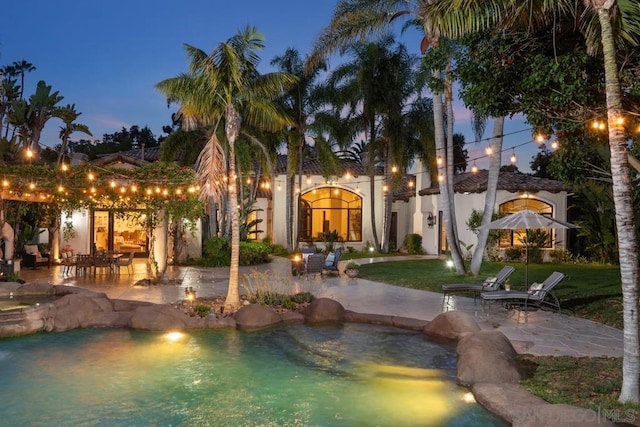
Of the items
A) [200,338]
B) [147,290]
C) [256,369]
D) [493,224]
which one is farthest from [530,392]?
[147,290]

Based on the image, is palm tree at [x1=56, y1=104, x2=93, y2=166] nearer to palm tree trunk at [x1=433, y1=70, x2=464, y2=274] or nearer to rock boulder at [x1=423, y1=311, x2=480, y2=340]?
palm tree trunk at [x1=433, y1=70, x2=464, y2=274]

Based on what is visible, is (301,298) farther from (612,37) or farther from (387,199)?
(387,199)

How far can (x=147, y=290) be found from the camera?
543 inches

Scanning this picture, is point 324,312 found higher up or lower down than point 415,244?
lower down

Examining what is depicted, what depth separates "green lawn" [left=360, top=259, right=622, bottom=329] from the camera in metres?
11.0

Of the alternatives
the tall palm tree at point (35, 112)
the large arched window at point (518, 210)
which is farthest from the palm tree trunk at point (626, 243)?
the tall palm tree at point (35, 112)

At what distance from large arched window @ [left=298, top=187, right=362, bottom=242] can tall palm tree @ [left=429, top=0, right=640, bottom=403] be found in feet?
71.8

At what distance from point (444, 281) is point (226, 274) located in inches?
287

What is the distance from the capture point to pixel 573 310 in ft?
36.2

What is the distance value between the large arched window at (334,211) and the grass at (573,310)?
862 centimetres

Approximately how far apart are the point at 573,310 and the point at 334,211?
66.0 ft

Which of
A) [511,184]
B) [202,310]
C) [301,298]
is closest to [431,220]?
[511,184]

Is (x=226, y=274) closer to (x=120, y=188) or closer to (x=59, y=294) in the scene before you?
(x=120, y=188)

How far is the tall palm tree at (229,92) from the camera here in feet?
35.1
